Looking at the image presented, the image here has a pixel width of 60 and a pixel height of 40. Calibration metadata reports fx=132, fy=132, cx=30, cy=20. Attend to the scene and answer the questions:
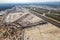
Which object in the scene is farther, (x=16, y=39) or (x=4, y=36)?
(x=4, y=36)

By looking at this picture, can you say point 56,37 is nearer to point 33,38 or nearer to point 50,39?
point 50,39

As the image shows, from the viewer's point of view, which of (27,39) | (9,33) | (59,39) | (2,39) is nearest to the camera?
(59,39)

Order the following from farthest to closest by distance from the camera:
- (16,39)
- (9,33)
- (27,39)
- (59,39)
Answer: (9,33)
(16,39)
(27,39)
(59,39)

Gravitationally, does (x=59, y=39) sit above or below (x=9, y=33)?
above

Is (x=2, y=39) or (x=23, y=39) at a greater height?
(x=23, y=39)

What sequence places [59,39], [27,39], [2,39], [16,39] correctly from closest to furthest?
1. [59,39]
2. [27,39]
3. [16,39]
4. [2,39]

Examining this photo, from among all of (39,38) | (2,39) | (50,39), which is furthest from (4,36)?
(50,39)

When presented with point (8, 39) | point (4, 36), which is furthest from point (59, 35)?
point (4, 36)

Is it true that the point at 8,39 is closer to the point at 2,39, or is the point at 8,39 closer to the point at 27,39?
the point at 2,39

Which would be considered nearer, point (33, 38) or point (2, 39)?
point (33, 38)
